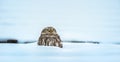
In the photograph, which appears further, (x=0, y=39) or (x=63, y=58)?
(x=0, y=39)

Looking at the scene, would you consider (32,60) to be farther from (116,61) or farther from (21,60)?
(116,61)

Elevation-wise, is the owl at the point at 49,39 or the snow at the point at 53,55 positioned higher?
the owl at the point at 49,39

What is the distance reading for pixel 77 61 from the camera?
3.43 ft

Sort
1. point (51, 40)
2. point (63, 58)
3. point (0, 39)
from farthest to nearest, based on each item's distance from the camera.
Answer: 1. point (0, 39)
2. point (51, 40)
3. point (63, 58)

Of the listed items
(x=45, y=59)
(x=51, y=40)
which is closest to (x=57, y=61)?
(x=45, y=59)

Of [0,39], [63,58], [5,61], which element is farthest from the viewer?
[0,39]

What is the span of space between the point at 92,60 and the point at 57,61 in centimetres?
15

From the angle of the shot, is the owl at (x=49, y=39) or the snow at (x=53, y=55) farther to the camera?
the owl at (x=49, y=39)

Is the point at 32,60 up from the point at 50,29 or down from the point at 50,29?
down

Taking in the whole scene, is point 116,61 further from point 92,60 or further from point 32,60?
point 32,60

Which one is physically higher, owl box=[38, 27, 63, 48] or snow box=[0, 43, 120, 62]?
owl box=[38, 27, 63, 48]

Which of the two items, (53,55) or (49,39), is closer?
(53,55)

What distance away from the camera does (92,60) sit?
1078mm

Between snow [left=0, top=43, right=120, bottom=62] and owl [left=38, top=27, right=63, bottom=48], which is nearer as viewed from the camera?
snow [left=0, top=43, right=120, bottom=62]
